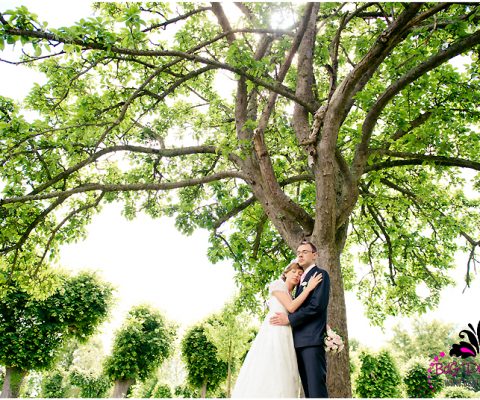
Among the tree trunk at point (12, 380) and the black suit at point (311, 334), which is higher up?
the black suit at point (311, 334)

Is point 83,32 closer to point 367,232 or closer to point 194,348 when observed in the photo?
point 367,232

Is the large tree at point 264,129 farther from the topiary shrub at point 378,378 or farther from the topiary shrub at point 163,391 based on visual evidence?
the topiary shrub at point 163,391

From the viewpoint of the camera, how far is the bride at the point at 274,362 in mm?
4305

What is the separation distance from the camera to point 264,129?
8.05 m

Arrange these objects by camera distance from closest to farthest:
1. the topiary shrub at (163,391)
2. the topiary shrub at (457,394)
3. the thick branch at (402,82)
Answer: the thick branch at (402,82)
the topiary shrub at (457,394)
the topiary shrub at (163,391)

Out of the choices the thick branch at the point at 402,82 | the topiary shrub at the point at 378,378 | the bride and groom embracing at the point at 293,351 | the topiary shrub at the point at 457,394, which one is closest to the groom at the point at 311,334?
the bride and groom embracing at the point at 293,351

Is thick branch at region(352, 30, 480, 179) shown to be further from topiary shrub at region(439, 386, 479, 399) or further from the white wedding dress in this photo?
topiary shrub at region(439, 386, 479, 399)

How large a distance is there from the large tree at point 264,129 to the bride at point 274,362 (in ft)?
6.25

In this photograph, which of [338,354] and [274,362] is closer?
[274,362]

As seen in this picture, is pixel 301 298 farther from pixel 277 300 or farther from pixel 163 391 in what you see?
pixel 163 391

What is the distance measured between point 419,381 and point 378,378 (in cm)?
224

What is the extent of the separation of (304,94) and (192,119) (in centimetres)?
488

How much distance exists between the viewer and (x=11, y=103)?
307 inches

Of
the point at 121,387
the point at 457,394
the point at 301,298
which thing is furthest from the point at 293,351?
the point at 121,387
